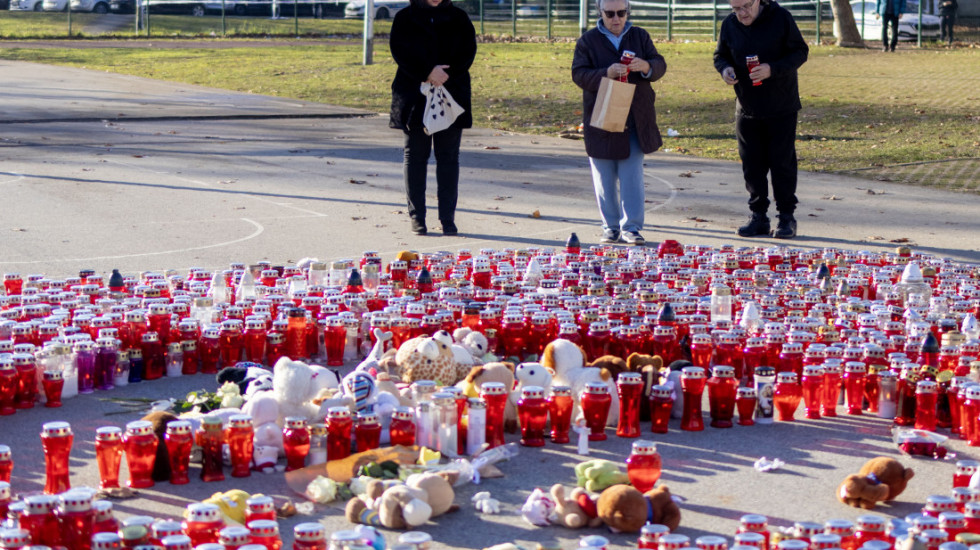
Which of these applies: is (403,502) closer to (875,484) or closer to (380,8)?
(875,484)

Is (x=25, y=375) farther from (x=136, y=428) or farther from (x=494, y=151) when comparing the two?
(x=494, y=151)

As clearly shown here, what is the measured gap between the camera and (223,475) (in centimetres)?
523

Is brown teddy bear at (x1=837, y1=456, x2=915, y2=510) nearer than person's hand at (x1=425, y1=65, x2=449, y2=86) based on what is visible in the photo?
Yes

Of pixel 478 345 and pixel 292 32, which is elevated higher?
pixel 292 32

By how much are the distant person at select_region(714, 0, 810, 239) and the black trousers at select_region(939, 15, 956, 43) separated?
26.9 m

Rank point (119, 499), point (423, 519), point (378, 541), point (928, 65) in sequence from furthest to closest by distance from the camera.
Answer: point (928, 65)
point (119, 499)
point (423, 519)
point (378, 541)

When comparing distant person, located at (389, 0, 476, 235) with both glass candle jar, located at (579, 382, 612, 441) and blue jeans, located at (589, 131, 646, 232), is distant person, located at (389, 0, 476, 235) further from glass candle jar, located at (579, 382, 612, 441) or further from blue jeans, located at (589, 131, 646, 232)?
glass candle jar, located at (579, 382, 612, 441)

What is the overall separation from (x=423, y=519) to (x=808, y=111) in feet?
58.0

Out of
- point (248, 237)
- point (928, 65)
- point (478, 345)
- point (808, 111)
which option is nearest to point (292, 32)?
point (928, 65)

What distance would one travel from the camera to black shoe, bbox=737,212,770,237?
10977 mm

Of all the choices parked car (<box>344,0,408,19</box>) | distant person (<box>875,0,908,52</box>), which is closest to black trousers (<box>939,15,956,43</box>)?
distant person (<box>875,0,908,52</box>)

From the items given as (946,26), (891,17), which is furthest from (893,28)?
(946,26)

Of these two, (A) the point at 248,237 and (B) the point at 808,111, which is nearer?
(A) the point at 248,237

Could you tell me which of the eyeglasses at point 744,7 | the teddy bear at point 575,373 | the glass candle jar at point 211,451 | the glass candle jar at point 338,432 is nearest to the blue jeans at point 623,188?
the eyeglasses at point 744,7
